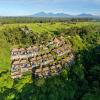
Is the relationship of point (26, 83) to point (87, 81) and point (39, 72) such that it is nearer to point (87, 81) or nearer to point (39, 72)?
point (39, 72)

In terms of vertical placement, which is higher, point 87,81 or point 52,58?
point 52,58

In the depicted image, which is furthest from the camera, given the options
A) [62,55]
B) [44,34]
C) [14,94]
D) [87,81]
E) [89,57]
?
[44,34]

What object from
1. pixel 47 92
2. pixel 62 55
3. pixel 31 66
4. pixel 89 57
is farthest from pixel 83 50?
pixel 47 92

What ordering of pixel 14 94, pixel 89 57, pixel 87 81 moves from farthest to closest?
pixel 89 57 → pixel 87 81 → pixel 14 94

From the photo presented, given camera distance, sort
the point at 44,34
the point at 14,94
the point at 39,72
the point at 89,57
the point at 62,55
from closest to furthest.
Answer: the point at 14,94 < the point at 39,72 < the point at 62,55 < the point at 89,57 < the point at 44,34

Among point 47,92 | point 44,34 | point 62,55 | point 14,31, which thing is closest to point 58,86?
point 47,92

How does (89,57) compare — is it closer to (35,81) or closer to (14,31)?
(35,81)

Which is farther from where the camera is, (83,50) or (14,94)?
(83,50)

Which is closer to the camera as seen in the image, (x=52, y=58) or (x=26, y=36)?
(x=52, y=58)

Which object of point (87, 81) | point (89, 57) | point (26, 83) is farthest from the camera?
point (89, 57)
